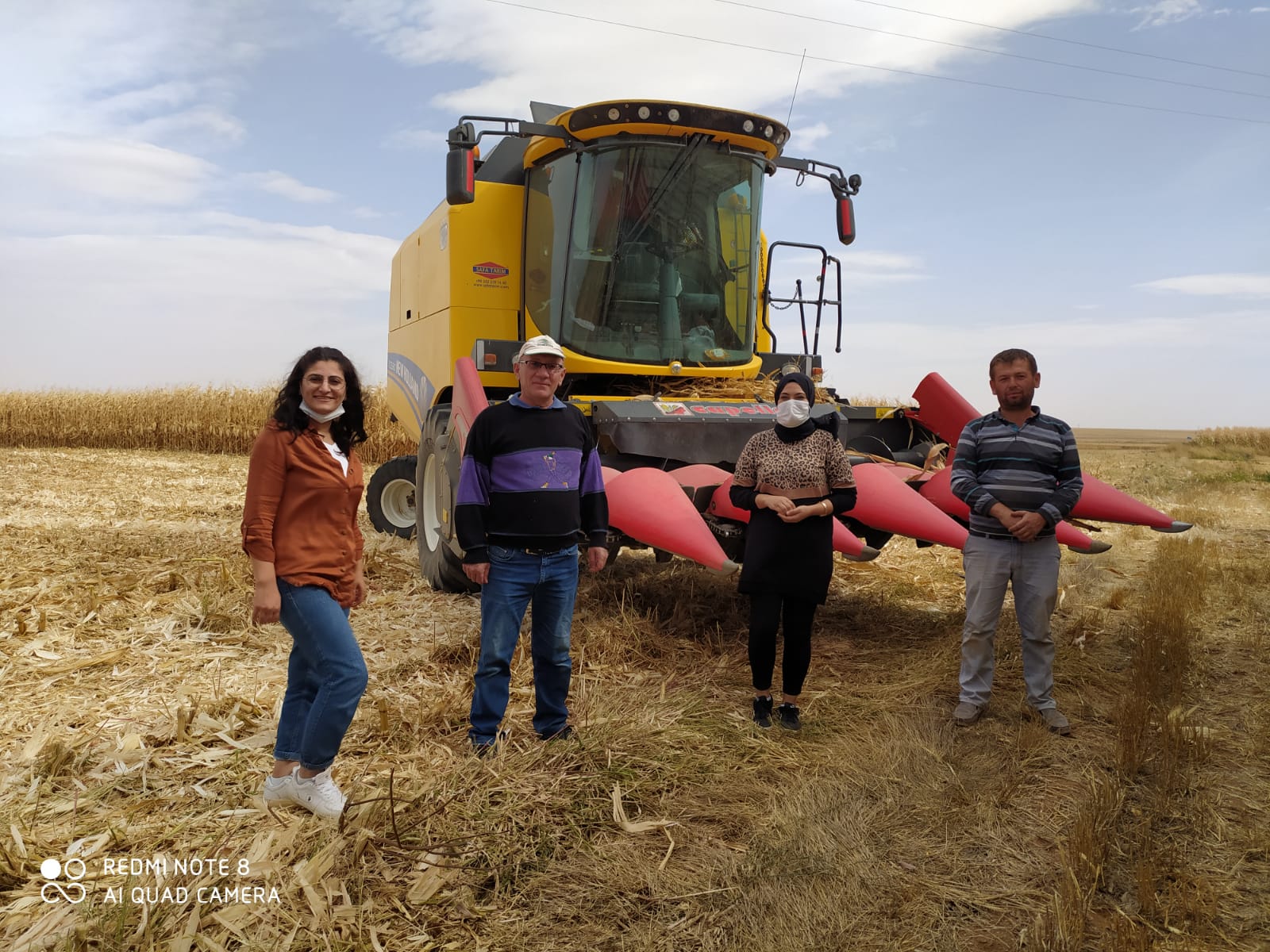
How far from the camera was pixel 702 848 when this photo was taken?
3.05 meters

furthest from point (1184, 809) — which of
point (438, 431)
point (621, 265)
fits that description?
point (438, 431)

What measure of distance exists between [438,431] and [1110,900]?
16.4ft

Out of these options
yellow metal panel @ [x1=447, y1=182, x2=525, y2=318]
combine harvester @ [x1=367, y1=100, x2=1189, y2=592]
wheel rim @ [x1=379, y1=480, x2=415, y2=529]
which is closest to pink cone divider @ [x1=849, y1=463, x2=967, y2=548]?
Result: combine harvester @ [x1=367, y1=100, x2=1189, y2=592]

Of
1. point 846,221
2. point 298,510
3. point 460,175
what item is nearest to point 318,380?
point 298,510

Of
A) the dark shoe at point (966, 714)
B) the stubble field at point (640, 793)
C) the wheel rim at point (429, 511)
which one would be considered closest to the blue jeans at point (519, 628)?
the stubble field at point (640, 793)

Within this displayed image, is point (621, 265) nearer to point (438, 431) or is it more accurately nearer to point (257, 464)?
point (438, 431)

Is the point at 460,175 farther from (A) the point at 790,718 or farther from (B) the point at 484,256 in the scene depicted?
(A) the point at 790,718

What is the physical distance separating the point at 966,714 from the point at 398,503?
21.9 ft

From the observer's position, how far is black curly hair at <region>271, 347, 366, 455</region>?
2922 mm

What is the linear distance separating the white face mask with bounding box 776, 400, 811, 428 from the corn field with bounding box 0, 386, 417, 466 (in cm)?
1779

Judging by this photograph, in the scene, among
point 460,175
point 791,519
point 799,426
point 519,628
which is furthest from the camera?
point 460,175

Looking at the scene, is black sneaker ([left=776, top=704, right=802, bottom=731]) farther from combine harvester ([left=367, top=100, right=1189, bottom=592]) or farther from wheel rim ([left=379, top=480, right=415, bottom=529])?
wheel rim ([left=379, top=480, right=415, bottom=529])

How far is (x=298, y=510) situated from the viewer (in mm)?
2928

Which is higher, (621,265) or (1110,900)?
(621,265)
